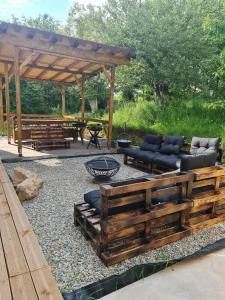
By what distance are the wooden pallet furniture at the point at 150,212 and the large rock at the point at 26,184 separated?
1181 mm

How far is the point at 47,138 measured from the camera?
25.1 feet

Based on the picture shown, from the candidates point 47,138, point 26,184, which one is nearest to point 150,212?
point 26,184

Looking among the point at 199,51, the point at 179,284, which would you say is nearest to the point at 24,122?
the point at 199,51

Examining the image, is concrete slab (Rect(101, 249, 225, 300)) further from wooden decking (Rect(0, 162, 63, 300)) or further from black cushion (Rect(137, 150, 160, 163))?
black cushion (Rect(137, 150, 160, 163))

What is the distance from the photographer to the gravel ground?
207 centimetres

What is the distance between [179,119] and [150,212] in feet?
19.8

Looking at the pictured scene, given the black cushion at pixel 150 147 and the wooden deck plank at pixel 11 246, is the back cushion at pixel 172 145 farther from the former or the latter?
the wooden deck plank at pixel 11 246

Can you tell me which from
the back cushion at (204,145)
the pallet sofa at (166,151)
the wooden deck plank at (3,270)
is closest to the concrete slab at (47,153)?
the pallet sofa at (166,151)

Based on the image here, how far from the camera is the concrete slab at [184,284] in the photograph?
5.84 ft

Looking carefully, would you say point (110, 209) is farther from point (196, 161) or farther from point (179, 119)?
point (179, 119)

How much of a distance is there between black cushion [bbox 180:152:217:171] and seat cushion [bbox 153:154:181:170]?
1.42 meters

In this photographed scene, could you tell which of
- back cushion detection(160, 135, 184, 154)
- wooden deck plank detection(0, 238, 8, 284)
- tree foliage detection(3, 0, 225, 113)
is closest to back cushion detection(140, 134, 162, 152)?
back cushion detection(160, 135, 184, 154)

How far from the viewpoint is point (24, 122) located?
7.82 metres

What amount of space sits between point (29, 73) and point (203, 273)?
9.72 m
